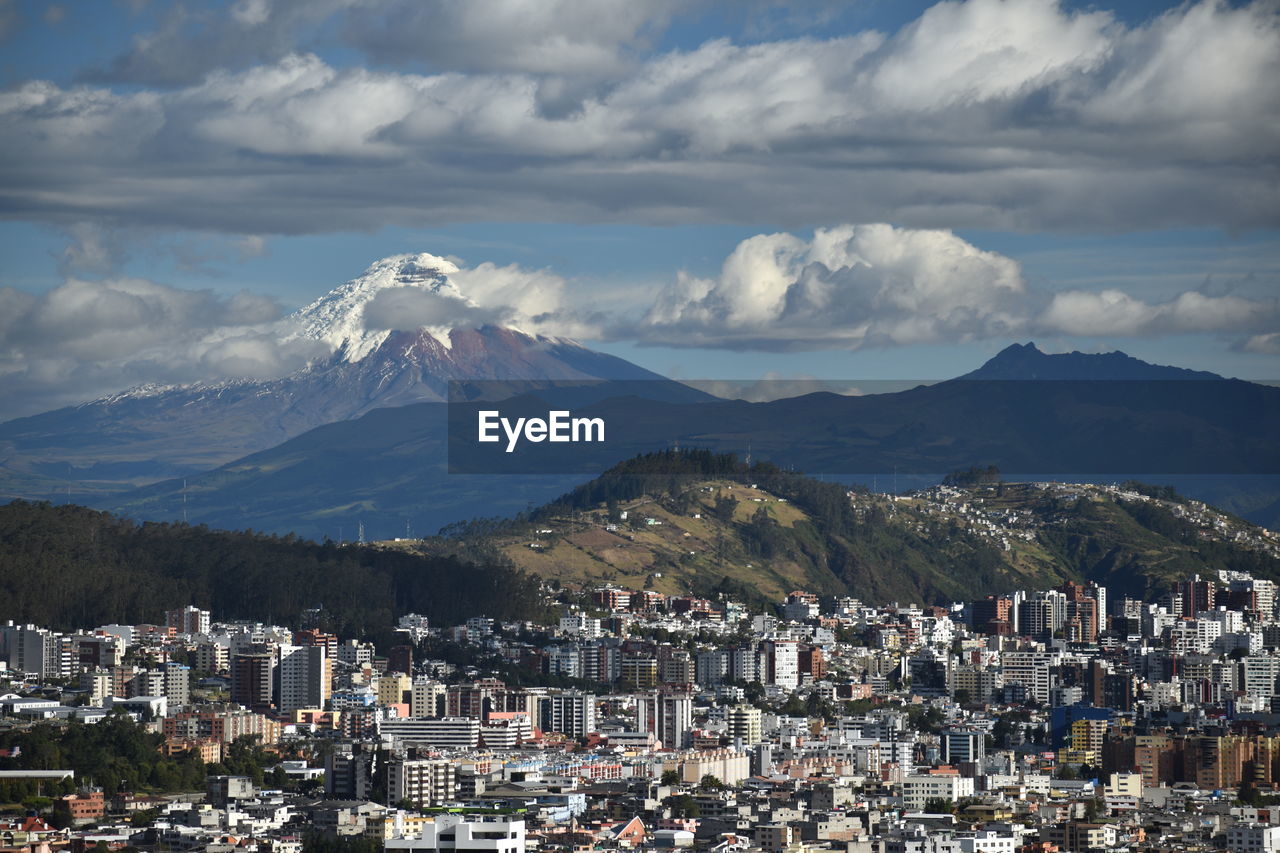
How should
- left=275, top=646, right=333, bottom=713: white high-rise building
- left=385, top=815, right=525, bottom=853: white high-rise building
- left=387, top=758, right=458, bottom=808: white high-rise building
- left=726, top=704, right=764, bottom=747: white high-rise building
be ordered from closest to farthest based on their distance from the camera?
left=385, top=815, right=525, bottom=853: white high-rise building → left=387, top=758, right=458, bottom=808: white high-rise building → left=726, top=704, right=764, bottom=747: white high-rise building → left=275, top=646, right=333, bottom=713: white high-rise building

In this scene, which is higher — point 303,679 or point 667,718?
point 303,679

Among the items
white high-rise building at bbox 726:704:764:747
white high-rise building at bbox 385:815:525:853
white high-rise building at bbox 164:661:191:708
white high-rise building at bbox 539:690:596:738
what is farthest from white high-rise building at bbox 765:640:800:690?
white high-rise building at bbox 385:815:525:853

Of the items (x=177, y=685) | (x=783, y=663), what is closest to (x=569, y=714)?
(x=177, y=685)

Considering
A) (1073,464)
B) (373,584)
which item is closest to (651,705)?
(373,584)

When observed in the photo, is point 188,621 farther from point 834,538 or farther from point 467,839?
point 467,839

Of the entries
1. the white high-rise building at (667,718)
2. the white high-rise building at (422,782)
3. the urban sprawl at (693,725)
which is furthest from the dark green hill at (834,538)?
the white high-rise building at (422,782)

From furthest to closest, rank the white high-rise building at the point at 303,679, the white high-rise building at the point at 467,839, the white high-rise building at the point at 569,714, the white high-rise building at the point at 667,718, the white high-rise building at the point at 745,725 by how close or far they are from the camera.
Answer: the white high-rise building at the point at 303,679 < the white high-rise building at the point at 569,714 < the white high-rise building at the point at 745,725 < the white high-rise building at the point at 667,718 < the white high-rise building at the point at 467,839

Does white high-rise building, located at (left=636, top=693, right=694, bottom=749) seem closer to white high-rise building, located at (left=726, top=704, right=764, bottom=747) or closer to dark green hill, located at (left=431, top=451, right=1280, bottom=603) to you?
white high-rise building, located at (left=726, top=704, right=764, bottom=747)

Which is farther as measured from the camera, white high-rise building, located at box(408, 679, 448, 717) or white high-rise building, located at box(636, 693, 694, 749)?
white high-rise building, located at box(408, 679, 448, 717)

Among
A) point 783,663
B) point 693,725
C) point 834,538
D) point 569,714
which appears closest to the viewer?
point 693,725

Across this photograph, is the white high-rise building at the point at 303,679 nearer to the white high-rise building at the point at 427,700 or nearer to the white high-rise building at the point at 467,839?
the white high-rise building at the point at 427,700
